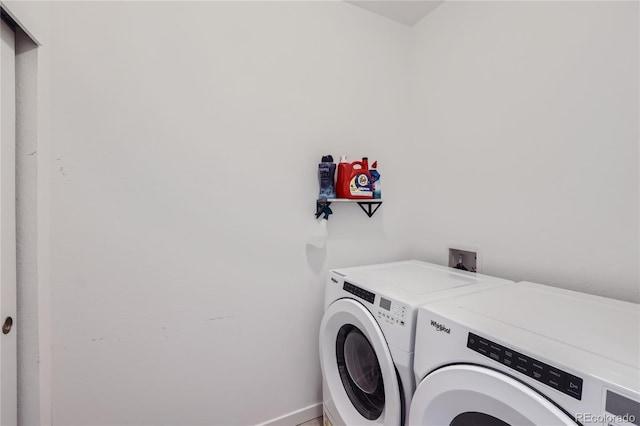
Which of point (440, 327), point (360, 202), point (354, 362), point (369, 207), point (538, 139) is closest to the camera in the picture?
point (440, 327)

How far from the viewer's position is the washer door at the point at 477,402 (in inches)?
23.4

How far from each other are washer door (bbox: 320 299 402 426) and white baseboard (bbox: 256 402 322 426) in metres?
0.39

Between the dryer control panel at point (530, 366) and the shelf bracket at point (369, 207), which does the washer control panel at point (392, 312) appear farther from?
the shelf bracket at point (369, 207)

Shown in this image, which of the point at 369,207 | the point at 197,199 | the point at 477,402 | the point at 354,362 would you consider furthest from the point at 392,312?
the point at 197,199

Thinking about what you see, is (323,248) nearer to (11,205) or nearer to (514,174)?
(514,174)

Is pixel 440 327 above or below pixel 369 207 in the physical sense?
below

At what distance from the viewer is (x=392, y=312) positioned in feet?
3.35

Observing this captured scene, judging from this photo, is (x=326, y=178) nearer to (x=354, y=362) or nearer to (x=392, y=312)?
(x=392, y=312)

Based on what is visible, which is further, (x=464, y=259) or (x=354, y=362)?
(x=464, y=259)

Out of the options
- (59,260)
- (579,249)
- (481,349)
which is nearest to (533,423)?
(481,349)

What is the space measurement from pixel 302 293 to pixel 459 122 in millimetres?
1371

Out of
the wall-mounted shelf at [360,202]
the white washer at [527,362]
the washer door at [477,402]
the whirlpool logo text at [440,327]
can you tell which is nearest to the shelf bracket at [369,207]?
the wall-mounted shelf at [360,202]

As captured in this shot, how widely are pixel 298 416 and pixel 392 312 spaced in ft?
3.50

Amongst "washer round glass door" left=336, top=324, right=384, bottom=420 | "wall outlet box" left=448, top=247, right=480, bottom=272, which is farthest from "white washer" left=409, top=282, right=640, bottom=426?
"wall outlet box" left=448, top=247, right=480, bottom=272
